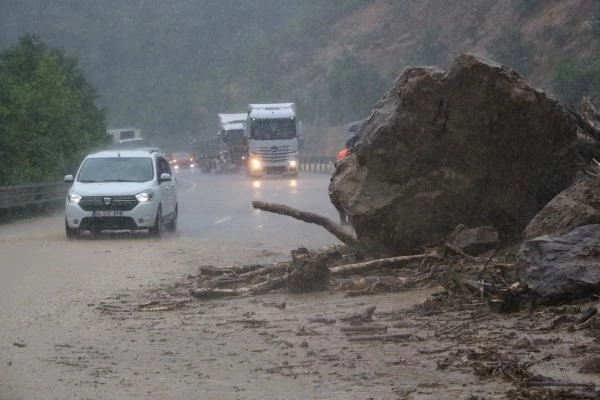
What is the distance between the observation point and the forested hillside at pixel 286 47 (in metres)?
55.1

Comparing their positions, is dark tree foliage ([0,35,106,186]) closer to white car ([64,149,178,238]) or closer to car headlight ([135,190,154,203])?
white car ([64,149,178,238])

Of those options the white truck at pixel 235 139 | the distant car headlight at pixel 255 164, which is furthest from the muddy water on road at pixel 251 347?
the white truck at pixel 235 139

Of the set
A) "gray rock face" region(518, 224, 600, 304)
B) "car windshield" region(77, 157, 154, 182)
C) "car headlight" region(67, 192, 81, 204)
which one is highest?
"car windshield" region(77, 157, 154, 182)

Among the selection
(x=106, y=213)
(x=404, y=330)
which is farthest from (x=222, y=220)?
(x=404, y=330)

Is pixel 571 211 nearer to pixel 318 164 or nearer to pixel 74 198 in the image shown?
pixel 74 198

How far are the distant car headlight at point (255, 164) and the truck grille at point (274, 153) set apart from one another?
0.30 m

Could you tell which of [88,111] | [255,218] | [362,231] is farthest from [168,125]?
[362,231]

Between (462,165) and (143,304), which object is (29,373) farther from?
(462,165)

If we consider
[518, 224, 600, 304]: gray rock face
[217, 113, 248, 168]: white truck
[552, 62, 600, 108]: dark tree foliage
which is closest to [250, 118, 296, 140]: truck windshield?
[217, 113, 248, 168]: white truck

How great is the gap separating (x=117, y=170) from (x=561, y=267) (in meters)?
14.6

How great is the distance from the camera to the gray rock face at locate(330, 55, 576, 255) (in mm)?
13938

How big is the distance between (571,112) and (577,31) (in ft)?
138

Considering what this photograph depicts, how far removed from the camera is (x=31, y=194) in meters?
31.8

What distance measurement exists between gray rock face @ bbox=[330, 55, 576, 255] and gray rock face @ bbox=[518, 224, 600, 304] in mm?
4002
